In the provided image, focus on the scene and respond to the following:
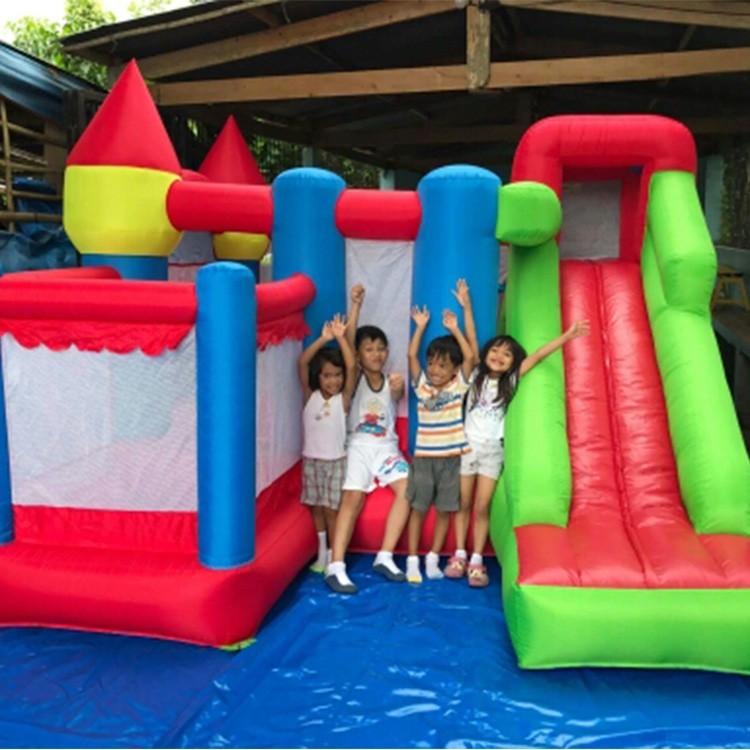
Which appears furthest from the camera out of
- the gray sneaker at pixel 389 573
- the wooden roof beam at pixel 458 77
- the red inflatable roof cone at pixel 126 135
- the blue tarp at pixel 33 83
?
the blue tarp at pixel 33 83

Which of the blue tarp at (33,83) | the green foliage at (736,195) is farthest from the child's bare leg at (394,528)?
the green foliage at (736,195)

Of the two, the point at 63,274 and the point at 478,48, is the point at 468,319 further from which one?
the point at 478,48

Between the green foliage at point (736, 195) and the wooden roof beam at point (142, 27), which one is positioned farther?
the green foliage at point (736, 195)

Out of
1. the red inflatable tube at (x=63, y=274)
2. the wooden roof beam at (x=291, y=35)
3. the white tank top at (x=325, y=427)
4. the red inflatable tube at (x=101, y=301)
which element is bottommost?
the white tank top at (x=325, y=427)

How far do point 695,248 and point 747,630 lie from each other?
1.73 metres

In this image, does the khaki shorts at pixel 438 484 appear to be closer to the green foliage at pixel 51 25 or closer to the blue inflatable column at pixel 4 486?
the blue inflatable column at pixel 4 486

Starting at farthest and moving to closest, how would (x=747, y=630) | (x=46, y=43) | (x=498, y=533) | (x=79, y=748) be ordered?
(x=46, y=43), (x=498, y=533), (x=747, y=630), (x=79, y=748)

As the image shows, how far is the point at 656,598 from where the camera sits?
2707 mm

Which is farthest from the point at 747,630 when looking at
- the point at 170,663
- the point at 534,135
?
the point at 534,135

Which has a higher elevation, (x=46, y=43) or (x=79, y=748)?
(x=46, y=43)

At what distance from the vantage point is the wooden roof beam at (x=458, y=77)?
5.76 meters

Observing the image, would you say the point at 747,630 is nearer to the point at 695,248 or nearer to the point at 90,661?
the point at 695,248

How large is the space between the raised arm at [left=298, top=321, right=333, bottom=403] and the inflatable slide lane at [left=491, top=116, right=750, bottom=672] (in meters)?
0.89

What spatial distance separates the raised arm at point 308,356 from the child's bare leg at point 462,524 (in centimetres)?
83
